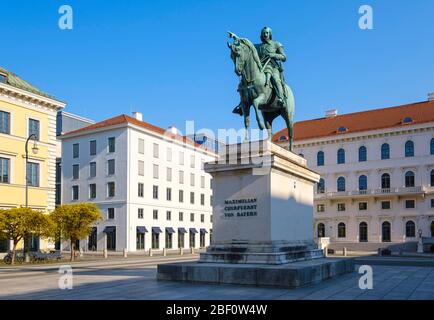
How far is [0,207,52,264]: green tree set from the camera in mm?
33531

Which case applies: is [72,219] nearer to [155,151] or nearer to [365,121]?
[155,151]

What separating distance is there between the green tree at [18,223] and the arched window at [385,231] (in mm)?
50346

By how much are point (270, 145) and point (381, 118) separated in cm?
6266

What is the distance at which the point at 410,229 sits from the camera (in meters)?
66.1

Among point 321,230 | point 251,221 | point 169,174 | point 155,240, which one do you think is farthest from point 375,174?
point 251,221

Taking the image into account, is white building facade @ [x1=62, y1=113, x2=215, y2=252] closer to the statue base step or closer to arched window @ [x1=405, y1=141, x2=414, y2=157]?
arched window @ [x1=405, y1=141, x2=414, y2=157]

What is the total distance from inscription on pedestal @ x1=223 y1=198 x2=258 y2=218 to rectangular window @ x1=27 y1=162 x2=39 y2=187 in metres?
33.7

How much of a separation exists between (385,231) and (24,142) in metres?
50.8

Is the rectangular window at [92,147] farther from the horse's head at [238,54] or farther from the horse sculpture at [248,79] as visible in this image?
the horse's head at [238,54]

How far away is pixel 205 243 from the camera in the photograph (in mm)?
75188

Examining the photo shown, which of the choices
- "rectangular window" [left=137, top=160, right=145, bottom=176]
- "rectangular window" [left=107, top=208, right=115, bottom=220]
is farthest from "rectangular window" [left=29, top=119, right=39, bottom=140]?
"rectangular window" [left=137, top=160, right=145, bottom=176]
